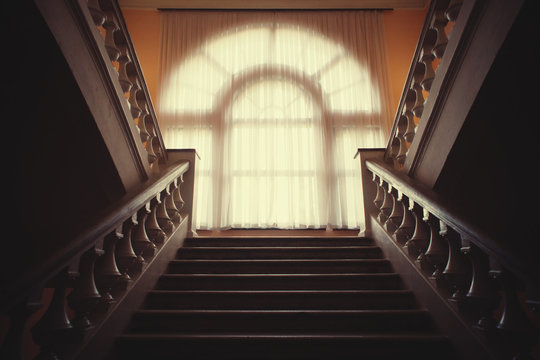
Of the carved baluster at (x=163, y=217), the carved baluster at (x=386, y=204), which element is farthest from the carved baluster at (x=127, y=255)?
the carved baluster at (x=386, y=204)

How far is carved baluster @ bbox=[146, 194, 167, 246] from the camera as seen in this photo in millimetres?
2695

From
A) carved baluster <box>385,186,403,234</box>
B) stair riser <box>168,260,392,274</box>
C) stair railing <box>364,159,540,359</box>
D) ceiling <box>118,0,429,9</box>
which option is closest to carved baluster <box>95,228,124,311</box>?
stair riser <box>168,260,392,274</box>

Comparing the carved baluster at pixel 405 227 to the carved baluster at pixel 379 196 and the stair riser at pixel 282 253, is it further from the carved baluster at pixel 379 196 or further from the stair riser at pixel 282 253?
the carved baluster at pixel 379 196

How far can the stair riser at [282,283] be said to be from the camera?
8.40 ft

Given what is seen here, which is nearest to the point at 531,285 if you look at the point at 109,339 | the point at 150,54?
the point at 109,339

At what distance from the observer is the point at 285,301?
2326 mm

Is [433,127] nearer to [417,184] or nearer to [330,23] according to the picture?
[417,184]

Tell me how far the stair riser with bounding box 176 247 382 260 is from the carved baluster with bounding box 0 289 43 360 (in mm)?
1869

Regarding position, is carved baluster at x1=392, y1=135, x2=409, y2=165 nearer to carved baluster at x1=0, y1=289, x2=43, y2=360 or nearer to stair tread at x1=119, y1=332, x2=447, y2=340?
stair tread at x1=119, y1=332, x2=447, y2=340

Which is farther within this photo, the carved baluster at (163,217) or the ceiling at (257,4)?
the ceiling at (257,4)

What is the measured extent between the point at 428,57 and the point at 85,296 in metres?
2.53

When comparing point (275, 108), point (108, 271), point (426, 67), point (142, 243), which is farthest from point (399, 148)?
point (275, 108)

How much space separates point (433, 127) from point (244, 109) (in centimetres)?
396

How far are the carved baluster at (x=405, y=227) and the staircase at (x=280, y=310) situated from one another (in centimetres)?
26
